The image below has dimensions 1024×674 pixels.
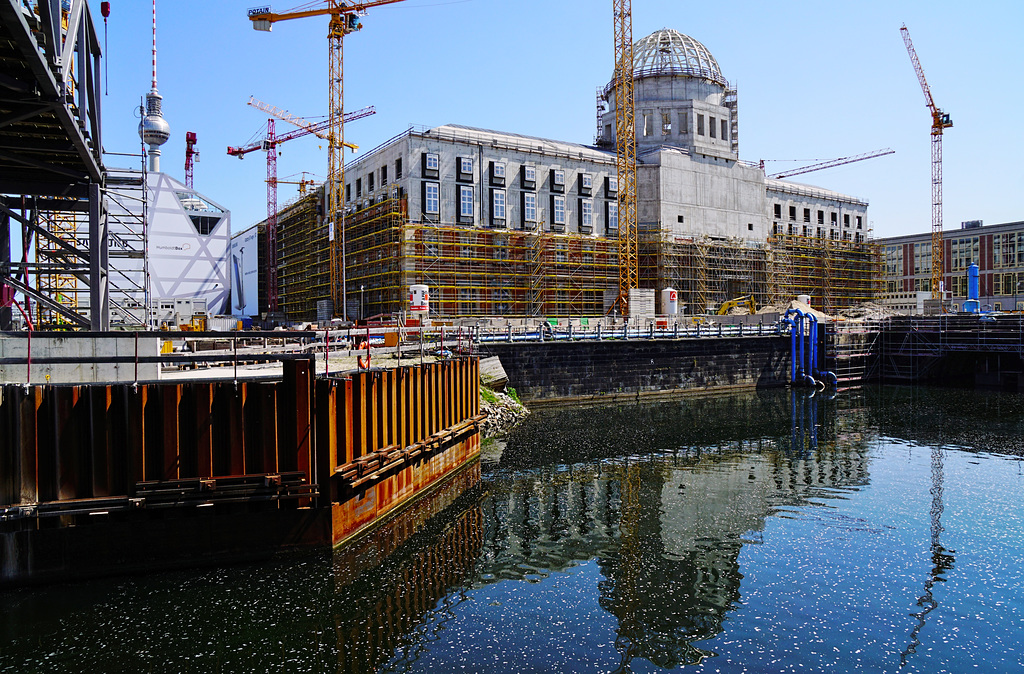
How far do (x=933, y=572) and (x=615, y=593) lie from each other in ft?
25.2

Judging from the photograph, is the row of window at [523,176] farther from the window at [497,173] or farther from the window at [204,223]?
the window at [204,223]

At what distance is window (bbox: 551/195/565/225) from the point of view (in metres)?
76.6

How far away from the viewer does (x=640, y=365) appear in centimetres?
4906

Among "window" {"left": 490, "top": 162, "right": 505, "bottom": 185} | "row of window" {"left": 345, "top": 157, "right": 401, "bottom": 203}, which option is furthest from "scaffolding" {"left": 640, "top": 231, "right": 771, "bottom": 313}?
"row of window" {"left": 345, "top": 157, "right": 401, "bottom": 203}

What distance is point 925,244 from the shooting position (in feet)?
417

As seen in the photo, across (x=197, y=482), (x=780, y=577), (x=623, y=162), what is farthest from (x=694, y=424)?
(x=623, y=162)

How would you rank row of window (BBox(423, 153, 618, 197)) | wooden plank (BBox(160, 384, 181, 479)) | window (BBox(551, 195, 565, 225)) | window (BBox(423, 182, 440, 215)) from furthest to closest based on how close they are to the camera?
window (BBox(551, 195, 565, 225)) → row of window (BBox(423, 153, 618, 197)) → window (BBox(423, 182, 440, 215)) → wooden plank (BBox(160, 384, 181, 479))

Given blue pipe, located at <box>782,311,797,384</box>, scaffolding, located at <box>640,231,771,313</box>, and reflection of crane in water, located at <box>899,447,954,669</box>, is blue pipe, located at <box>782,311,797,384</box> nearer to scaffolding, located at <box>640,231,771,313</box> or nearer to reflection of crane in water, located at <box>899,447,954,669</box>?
scaffolding, located at <box>640,231,771,313</box>

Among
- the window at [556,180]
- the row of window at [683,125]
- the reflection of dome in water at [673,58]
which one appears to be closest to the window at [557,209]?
the window at [556,180]

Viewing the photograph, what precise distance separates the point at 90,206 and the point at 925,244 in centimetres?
14109

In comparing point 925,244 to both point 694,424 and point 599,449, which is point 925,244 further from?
point 599,449

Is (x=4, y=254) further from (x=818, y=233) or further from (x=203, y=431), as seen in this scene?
(x=818, y=233)

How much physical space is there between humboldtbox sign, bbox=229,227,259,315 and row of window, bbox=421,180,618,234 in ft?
200

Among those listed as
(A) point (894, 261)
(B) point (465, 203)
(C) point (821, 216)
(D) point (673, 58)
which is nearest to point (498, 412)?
(B) point (465, 203)
